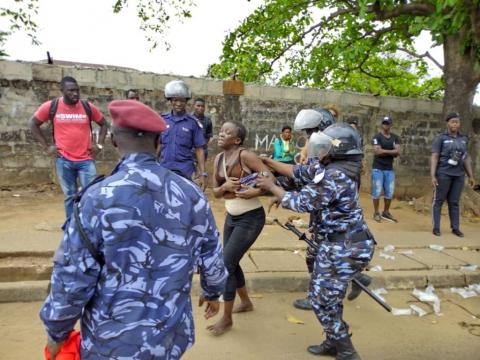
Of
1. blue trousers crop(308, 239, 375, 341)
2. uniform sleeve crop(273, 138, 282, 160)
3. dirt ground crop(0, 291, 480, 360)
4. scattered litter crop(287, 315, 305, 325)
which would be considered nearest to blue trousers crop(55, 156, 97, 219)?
dirt ground crop(0, 291, 480, 360)

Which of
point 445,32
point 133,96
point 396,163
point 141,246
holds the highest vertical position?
point 445,32

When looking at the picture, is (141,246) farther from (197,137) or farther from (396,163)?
(396,163)

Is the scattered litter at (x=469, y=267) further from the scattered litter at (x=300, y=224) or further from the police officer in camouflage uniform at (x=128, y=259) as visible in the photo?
the police officer in camouflage uniform at (x=128, y=259)

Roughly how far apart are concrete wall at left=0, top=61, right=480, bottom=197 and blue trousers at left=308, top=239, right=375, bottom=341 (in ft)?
18.6

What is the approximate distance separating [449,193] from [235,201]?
4.53 metres

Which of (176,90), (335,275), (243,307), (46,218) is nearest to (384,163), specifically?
(176,90)

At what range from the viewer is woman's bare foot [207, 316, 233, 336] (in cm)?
334

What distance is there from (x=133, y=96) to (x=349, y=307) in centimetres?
444

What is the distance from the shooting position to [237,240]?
324 cm

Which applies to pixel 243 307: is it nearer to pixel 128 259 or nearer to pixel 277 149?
pixel 128 259

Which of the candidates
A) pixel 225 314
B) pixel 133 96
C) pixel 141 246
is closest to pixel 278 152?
pixel 133 96

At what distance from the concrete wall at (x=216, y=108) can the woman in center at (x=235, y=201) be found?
501 cm

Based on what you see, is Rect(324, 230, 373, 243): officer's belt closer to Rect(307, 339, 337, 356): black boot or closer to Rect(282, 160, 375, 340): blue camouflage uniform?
Rect(282, 160, 375, 340): blue camouflage uniform

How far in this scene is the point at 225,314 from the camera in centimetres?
339
